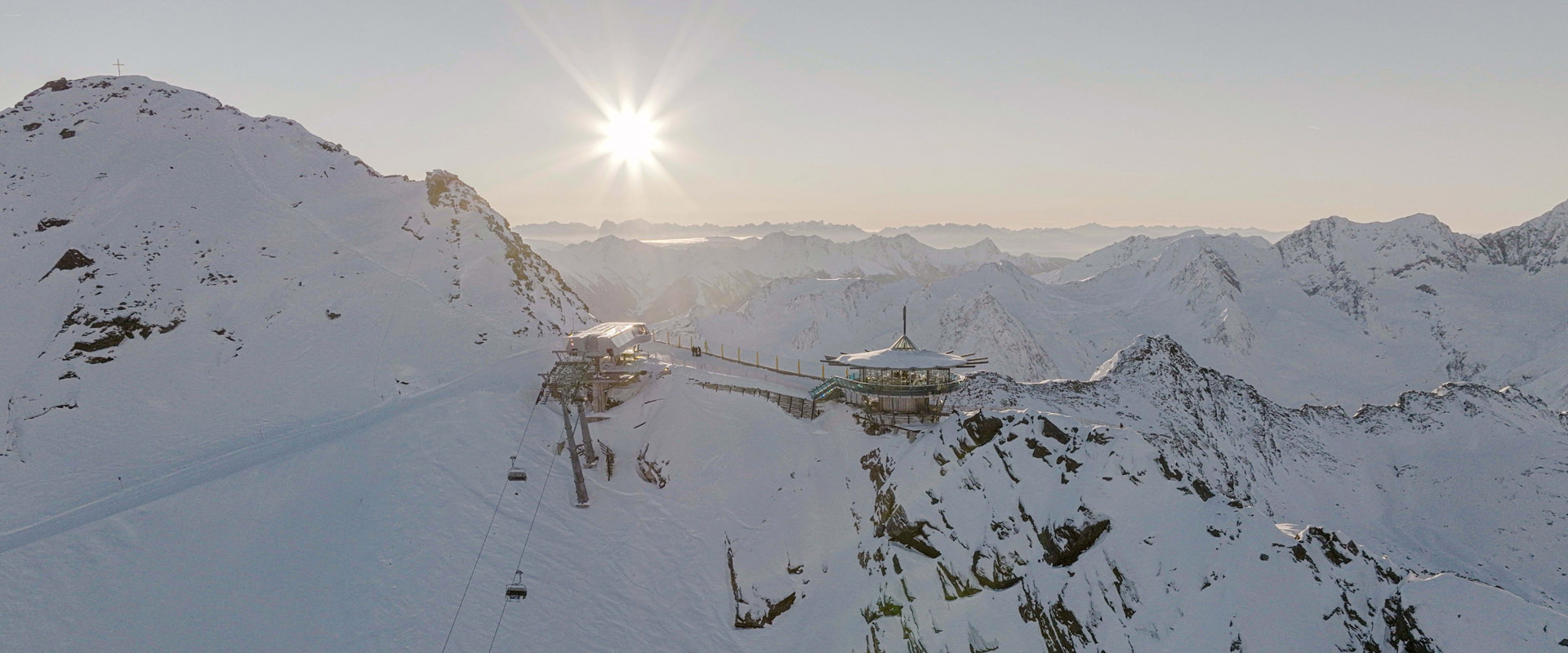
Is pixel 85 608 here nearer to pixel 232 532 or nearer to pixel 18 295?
pixel 232 532

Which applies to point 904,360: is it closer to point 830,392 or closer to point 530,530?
point 830,392

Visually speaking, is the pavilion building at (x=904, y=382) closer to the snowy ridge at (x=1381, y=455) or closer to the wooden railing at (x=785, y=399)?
the wooden railing at (x=785, y=399)

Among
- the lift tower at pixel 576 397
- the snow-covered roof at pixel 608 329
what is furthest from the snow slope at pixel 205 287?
the lift tower at pixel 576 397

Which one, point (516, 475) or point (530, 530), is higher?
point (516, 475)

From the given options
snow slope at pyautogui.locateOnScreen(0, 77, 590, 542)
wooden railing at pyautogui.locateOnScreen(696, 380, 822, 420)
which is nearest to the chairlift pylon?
wooden railing at pyautogui.locateOnScreen(696, 380, 822, 420)

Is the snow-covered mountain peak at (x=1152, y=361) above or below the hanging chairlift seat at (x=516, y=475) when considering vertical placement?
above

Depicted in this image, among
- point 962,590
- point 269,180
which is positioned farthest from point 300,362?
point 962,590

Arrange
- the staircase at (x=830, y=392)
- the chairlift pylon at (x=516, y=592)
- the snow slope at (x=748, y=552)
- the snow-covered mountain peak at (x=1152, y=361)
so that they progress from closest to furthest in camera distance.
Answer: the snow slope at (x=748, y=552) → the chairlift pylon at (x=516, y=592) → the staircase at (x=830, y=392) → the snow-covered mountain peak at (x=1152, y=361)

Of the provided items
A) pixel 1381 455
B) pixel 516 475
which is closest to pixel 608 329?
pixel 516 475
